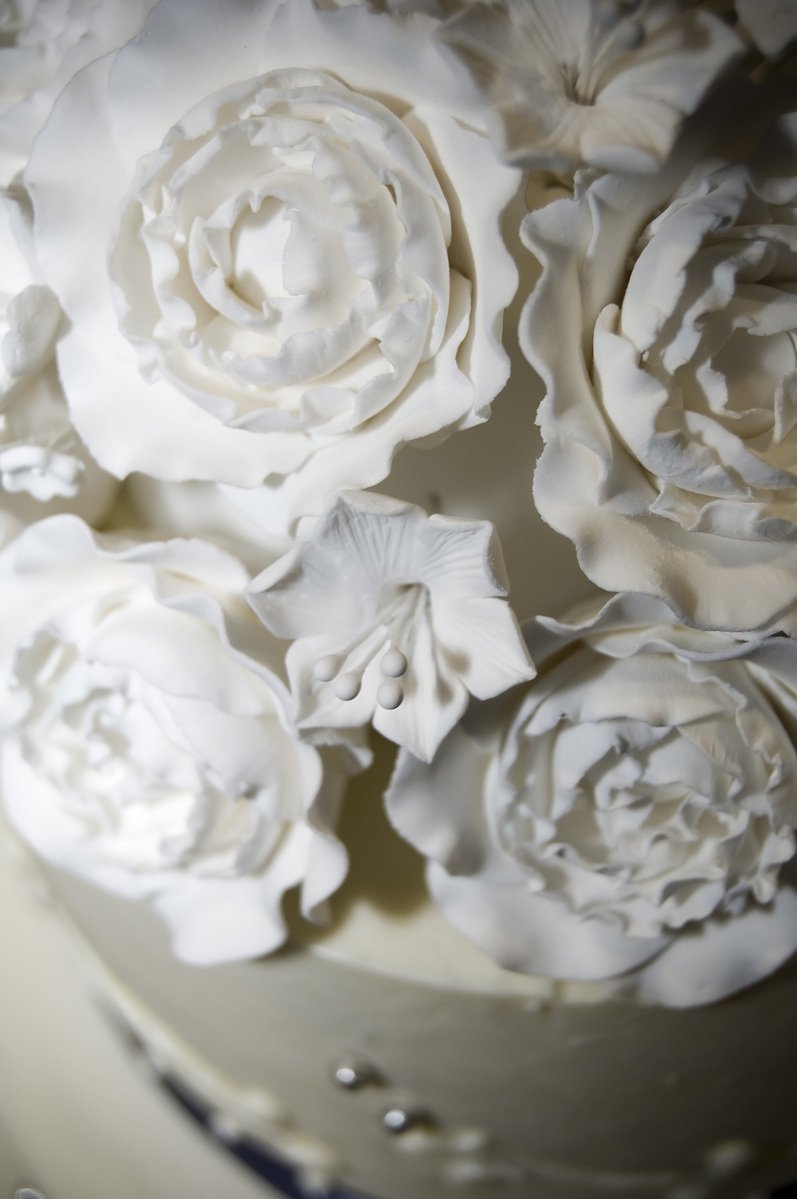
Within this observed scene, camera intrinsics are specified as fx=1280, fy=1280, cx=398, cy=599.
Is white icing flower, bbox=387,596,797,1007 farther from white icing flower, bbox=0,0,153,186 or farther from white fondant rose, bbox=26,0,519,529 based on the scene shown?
white icing flower, bbox=0,0,153,186

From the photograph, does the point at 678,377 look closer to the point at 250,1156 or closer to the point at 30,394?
the point at 30,394

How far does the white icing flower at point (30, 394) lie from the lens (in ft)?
1.97

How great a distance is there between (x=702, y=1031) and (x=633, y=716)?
0.78 feet

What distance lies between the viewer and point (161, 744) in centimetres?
67

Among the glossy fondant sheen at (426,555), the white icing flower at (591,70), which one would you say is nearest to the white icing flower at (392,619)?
the glossy fondant sheen at (426,555)

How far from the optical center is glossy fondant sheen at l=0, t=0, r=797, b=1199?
0.50 m

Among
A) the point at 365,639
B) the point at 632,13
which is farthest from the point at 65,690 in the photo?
the point at 632,13

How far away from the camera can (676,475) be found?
1.65ft

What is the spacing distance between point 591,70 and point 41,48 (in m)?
0.29

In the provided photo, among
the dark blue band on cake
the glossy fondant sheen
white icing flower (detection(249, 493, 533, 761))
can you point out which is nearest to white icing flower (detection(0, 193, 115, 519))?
the glossy fondant sheen

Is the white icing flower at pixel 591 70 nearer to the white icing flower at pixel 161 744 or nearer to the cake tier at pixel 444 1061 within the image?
the white icing flower at pixel 161 744

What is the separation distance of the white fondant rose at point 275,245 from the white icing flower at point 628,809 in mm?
131

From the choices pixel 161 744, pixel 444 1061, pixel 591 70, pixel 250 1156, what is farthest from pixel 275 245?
pixel 250 1156

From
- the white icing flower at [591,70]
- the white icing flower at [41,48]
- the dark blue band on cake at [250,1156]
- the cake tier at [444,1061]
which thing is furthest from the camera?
the dark blue band on cake at [250,1156]
